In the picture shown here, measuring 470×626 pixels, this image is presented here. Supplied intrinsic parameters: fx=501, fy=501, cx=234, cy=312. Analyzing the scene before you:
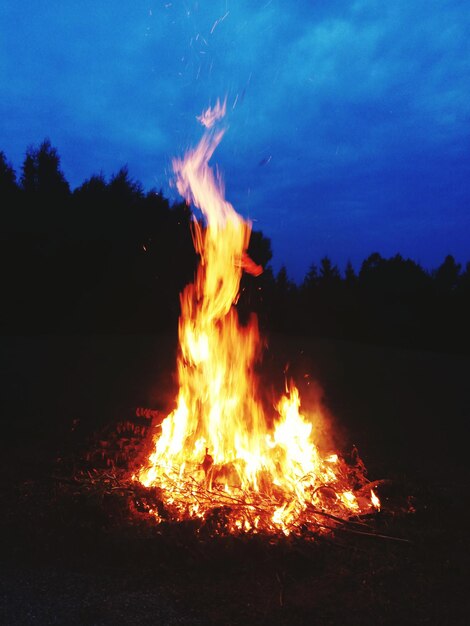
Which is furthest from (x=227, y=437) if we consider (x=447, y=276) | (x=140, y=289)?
(x=447, y=276)

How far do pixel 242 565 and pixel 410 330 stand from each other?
40.5 ft

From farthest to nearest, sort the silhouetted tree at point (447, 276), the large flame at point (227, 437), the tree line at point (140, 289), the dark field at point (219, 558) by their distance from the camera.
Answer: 1. the silhouetted tree at point (447, 276)
2. the tree line at point (140, 289)
3. the large flame at point (227, 437)
4. the dark field at point (219, 558)

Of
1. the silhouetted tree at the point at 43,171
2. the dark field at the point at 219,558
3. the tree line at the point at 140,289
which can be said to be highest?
the silhouetted tree at the point at 43,171

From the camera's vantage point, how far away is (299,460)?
5.04m

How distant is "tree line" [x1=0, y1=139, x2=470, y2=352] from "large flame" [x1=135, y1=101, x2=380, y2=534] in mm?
7580

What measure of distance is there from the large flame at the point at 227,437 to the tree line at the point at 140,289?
7.58 meters

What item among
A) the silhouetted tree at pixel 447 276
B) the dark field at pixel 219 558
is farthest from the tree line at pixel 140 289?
the dark field at pixel 219 558

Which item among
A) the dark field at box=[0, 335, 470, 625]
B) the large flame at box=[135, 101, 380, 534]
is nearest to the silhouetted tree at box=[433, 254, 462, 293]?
the dark field at box=[0, 335, 470, 625]

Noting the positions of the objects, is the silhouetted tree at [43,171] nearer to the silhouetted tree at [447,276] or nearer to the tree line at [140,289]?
the tree line at [140,289]

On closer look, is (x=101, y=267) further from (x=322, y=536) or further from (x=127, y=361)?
(x=322, y=536)

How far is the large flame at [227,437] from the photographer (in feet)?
14.1

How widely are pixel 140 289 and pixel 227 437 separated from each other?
9.21 meters

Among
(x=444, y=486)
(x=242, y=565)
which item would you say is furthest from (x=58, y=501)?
(x=444, y=486)

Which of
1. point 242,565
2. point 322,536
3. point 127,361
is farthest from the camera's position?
point 127,361
